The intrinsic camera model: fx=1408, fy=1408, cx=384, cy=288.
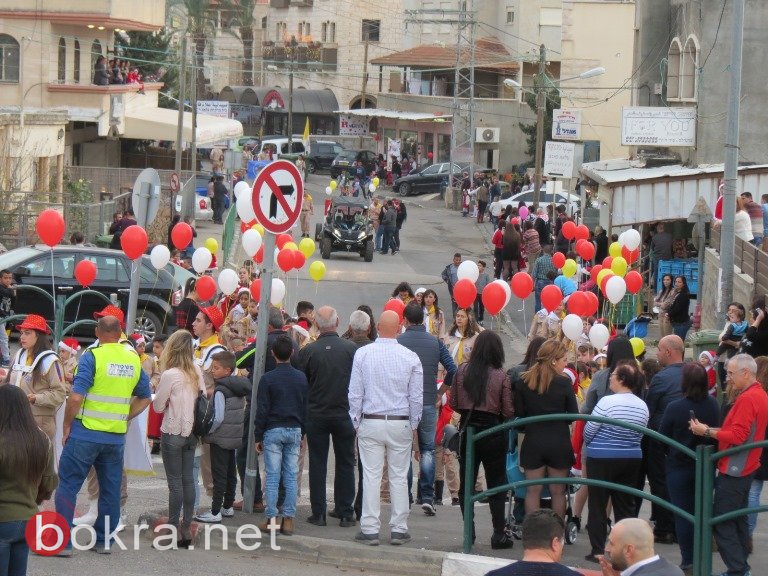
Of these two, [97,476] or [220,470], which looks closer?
[97,476]

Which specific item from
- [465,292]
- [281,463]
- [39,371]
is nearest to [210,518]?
[281,463]

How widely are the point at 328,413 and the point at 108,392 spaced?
1.76 metres

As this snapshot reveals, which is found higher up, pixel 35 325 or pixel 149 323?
pixel 35 325

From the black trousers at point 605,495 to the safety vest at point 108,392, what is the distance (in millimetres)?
3204

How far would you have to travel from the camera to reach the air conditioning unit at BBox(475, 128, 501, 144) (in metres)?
67.3

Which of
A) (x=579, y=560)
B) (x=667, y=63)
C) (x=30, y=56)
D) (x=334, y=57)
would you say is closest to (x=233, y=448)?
(x=579, y=560)

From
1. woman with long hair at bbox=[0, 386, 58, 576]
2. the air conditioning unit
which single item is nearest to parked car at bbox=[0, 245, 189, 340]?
woman with long hair at bbox=[0, 386, 58, 576]

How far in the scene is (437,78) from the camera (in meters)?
74.2

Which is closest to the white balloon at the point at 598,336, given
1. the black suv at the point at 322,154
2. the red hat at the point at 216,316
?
the red hat at the point at 216,316

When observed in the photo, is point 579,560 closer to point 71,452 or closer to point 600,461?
point 600,461

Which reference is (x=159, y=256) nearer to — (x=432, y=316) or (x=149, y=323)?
(x=149, y=323)

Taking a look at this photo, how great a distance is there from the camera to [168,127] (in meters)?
44.1

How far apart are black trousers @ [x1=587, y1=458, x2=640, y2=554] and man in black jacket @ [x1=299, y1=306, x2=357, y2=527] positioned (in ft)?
6.24

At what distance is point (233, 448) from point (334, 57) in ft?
262
